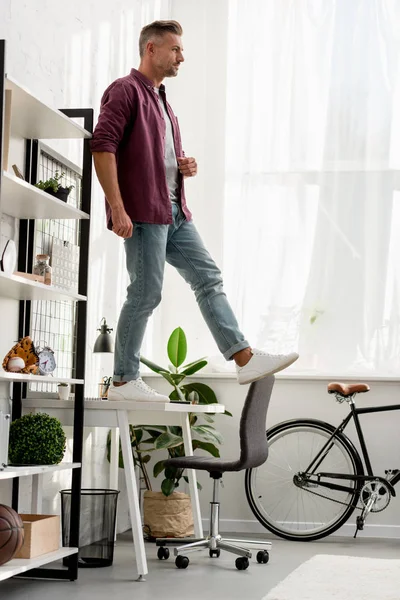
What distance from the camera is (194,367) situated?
509 centimetres

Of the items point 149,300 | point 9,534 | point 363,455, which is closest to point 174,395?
point 363,455

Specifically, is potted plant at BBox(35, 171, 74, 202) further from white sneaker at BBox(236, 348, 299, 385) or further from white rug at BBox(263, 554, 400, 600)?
white rug at BBox(263, 554, 400, 600)

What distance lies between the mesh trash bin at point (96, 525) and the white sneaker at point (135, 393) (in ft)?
1.79

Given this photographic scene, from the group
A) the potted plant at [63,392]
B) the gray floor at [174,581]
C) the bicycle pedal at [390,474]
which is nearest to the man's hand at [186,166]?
the potted plant at [63,392]

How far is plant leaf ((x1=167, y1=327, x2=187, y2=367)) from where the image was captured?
16.8ft

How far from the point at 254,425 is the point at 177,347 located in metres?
1.30

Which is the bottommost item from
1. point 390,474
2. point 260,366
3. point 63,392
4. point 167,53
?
point 390,474

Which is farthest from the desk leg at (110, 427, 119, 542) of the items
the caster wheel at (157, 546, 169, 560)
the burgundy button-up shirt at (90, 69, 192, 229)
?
the burgundy button-up shirt at (90, 69, 192, 229)

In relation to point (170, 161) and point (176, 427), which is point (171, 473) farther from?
point (170, 161)

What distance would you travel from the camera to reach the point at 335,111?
5.45m

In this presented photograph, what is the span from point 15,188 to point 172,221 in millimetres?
737

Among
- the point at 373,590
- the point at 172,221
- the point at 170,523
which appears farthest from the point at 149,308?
the point at 170,523

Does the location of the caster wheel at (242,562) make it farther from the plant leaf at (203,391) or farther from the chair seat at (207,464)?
the plant leaf at (203,391)

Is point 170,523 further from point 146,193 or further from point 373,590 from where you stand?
point 146,193
